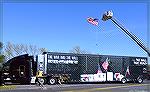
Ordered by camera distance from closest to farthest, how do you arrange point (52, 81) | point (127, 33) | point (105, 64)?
point (127, 33), point (52, 81), point (105, 64)

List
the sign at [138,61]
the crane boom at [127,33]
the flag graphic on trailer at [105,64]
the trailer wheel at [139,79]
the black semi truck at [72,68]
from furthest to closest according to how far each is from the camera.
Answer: the sign at [138,61] < the trailer wheel at [139,79] < the flag graphic on trailer at [105,64] < the black semi truck at [72,68] < the crane boom at [127,33]

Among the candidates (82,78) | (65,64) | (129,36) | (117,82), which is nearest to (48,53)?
(65,64)

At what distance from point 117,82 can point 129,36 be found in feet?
113

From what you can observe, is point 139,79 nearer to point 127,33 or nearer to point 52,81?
point 52,81

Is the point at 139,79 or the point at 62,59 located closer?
the point at 62,59

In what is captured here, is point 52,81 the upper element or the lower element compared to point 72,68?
lower

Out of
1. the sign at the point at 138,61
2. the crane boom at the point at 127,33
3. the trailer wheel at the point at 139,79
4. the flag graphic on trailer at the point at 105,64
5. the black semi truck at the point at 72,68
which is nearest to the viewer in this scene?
the crane boom at the point at 127,33

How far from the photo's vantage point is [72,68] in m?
34.8

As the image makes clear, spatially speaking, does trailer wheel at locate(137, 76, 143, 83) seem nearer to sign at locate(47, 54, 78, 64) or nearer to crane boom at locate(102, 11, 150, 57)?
sign at locate(47, 54, 78, 64)

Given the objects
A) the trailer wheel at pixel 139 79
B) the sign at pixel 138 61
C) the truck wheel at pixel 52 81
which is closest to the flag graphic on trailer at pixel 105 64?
the sign at pixel 138 61

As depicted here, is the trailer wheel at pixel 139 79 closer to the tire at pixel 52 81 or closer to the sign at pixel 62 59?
the sign at pixel 62 59

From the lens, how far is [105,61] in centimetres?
3656

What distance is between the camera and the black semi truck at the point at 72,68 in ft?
109

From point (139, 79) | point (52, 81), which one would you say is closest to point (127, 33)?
point (52, 81)
